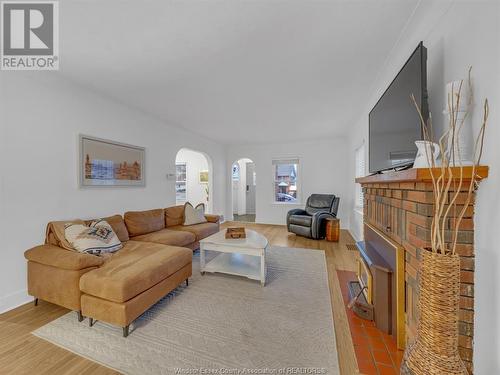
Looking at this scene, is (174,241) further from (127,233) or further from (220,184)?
(220,184)

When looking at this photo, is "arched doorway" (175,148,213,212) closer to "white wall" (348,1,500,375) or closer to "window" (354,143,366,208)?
"window" (354,143,366,208)

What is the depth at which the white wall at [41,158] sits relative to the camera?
1.99m

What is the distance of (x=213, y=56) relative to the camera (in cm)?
196

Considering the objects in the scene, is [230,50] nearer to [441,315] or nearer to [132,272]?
[132,272]

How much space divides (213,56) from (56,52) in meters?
1.48

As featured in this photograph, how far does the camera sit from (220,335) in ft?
5.35

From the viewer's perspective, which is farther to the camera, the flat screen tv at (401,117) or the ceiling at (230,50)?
the ceiling at (230,50)

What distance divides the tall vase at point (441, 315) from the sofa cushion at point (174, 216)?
139 inches

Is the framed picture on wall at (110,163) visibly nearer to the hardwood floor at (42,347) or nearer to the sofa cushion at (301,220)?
the hardwood floor at (42,347)

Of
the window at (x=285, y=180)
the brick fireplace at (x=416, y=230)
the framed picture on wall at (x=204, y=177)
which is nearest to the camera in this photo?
the brick fireplace at (x=416, y=230)

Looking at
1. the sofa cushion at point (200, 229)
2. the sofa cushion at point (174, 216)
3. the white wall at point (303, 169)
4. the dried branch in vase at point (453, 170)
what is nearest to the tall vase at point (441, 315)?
the dried branch in vase at point (453, 170)

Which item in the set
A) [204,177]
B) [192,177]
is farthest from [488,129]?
[192,177]

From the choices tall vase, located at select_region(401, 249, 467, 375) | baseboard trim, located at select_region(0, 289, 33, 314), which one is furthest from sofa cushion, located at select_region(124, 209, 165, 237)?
tall vase, located at select_region(401, 249, 467, 375)

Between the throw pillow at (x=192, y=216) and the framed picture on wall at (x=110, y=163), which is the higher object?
the framed picture on wall at (x=110, y=163)
